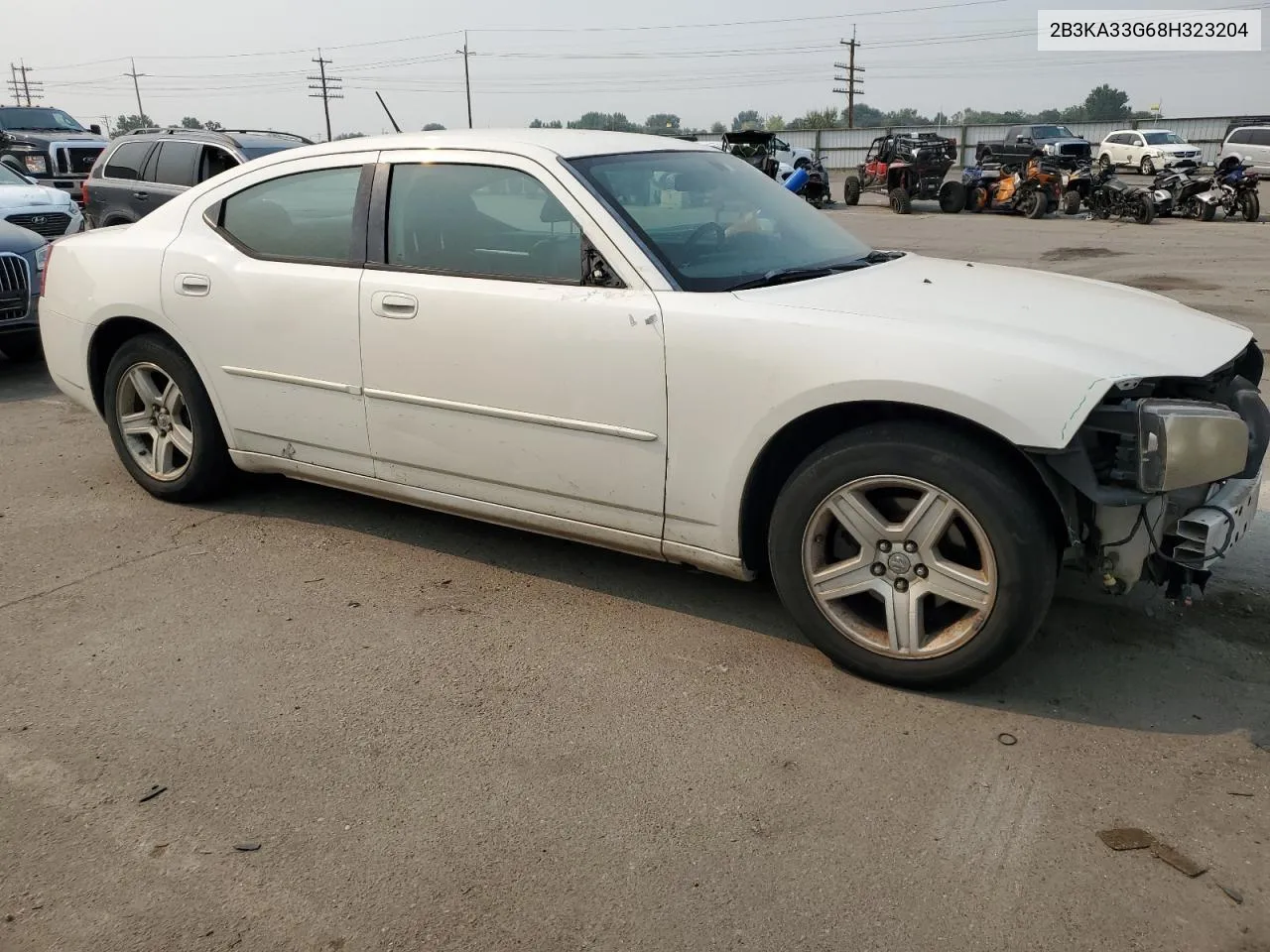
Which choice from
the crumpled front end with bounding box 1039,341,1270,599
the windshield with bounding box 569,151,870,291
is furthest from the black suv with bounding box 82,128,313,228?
the crumpled front end with bounding box 1039,341,1270,599

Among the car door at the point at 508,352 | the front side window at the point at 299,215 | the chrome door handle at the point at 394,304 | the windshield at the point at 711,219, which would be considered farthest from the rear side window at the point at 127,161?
the windshield at the point at 711,219

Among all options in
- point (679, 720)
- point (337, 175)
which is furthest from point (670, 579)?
point (337, 175)

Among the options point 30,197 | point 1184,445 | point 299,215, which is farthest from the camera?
point 30,197

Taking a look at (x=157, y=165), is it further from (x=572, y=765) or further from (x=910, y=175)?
(x=910, y=175)

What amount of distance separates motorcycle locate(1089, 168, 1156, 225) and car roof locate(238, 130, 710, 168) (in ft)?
63.4

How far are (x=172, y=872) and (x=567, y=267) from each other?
220cm

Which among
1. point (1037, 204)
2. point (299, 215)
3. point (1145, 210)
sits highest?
point (299, 215)

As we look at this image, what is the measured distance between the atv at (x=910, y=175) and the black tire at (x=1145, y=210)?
4.66 metres

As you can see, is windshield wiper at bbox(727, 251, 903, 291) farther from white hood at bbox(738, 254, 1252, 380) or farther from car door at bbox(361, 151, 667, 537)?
car door at bbox(361, 151, 667, 537)

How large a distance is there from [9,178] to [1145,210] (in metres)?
19.4

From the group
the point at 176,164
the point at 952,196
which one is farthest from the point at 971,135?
the point at 176,164

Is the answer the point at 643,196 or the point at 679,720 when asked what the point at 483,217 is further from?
the point at 679,720

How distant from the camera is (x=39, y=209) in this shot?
9.93 metres

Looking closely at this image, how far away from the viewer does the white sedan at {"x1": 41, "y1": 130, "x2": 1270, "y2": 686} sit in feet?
9.79
